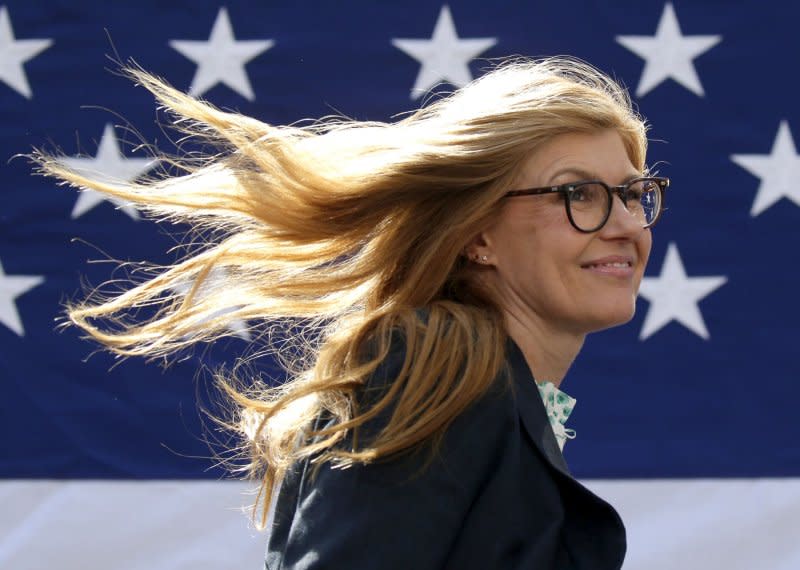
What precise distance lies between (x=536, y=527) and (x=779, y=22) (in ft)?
5.60

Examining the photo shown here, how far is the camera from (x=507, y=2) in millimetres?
2697

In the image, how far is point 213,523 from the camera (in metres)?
2.66

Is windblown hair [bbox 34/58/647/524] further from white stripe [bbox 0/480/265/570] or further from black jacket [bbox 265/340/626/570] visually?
white stripe [bbox 0/480/265/570]

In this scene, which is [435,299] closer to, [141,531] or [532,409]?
[532,409]

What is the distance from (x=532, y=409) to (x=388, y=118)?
1.33 m

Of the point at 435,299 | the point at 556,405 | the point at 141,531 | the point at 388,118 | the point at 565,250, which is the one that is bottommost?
the point at 141,531

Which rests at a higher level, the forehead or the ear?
the forehead

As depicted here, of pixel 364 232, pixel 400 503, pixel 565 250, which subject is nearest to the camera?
pixel 400 503

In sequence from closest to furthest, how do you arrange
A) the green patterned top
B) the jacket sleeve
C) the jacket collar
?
the jacket sleeve
the jacket collar
the green patterned top

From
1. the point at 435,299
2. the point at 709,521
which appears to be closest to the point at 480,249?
the point at 435,299

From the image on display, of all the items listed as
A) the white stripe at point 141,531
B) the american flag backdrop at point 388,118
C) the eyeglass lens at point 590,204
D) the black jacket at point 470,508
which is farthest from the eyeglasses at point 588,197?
the white stripe at point 141,531

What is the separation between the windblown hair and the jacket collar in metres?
0.04

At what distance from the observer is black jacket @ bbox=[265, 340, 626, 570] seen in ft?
4.32

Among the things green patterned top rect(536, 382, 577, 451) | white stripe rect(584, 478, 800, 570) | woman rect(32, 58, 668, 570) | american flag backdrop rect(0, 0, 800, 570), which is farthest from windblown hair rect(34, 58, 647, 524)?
white stripe rect(584, 478, 800, 570)
